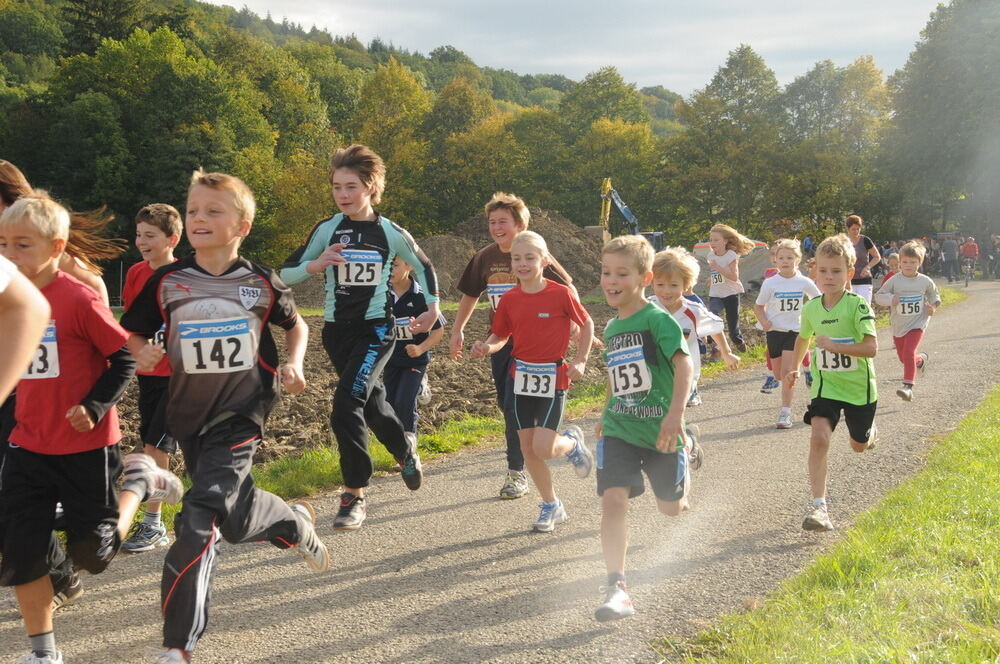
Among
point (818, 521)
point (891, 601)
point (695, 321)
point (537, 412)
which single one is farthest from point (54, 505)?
point (695, 321)

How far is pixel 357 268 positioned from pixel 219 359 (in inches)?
78.9

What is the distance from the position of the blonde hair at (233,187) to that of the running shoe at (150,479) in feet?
4.29

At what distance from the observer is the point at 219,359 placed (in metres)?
4.09

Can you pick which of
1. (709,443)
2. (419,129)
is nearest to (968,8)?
(419,129)

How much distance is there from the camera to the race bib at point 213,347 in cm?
407

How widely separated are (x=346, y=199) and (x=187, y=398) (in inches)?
85.6

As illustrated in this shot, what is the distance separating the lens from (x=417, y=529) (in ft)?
19.5

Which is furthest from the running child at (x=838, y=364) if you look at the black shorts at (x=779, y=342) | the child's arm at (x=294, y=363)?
the black shorts at (x=779, y=342)

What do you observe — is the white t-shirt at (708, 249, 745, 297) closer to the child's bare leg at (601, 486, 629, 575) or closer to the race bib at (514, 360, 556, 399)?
the race bib at (514, 360, 556, 399)

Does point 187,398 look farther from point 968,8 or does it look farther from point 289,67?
point 289,67

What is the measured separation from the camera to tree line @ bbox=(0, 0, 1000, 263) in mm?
49031

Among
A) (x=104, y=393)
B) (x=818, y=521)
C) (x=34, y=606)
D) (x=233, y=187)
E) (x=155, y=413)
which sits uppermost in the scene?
(x=233, y=187)

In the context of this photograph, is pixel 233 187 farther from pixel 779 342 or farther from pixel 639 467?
pixel 779 342

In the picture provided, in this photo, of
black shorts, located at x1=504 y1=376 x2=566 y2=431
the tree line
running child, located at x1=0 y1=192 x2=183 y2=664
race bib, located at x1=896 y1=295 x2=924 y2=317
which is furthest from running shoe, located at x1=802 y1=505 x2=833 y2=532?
the tree line
